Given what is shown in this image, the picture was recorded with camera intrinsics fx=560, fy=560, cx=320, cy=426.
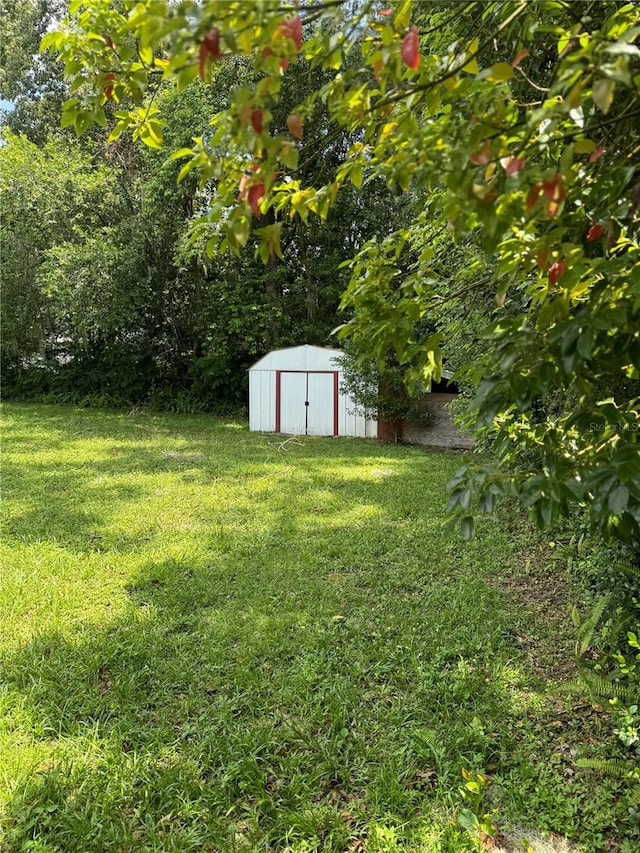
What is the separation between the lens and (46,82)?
15.4 metres

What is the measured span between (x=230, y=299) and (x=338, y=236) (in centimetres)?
280

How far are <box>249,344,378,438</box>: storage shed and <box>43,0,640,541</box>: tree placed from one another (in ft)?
28.9

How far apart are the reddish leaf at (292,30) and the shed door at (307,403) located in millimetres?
9568

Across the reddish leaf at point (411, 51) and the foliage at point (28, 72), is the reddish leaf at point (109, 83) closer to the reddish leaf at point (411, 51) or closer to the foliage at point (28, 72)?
the reddish leaf at point (411, 51)

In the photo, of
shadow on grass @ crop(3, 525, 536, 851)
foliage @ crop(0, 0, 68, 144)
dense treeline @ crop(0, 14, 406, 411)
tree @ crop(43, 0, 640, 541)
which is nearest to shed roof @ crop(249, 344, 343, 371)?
dense treeline @ crop(0, 14, 406, 411)

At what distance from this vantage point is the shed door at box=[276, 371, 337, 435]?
10484 mm

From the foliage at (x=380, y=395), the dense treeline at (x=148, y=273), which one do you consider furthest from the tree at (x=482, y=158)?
the dense treeline at (x=148, y=273)

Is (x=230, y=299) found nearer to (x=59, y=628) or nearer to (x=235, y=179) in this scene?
(x=59, y=628)

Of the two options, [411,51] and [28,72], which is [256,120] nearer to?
[411,51]

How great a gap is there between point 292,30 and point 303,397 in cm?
988

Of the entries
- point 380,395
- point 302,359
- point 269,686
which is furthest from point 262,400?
point 269,686

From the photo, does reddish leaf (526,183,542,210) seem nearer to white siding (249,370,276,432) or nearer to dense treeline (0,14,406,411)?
dense treeline (0,14,406,411)

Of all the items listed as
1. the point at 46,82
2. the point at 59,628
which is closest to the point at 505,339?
the point at 59,628

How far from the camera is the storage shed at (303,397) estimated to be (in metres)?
10.4
